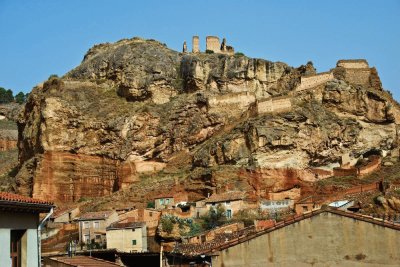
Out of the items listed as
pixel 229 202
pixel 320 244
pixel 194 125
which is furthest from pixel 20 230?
pixel 194 125

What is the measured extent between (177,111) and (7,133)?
212 feet

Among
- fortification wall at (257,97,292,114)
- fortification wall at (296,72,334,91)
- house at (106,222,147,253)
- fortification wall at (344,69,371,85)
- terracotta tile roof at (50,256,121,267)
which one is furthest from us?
fortification wall at (344,69,371,85)

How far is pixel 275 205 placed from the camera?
6894 centimetres

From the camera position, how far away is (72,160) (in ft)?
282

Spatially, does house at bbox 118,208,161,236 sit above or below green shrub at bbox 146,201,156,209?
below

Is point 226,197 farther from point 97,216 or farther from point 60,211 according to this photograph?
point 60,211

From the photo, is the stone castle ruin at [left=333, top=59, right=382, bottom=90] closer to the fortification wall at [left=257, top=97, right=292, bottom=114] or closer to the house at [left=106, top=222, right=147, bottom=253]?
the fortification wall at [left=257, top=97, right=292, bottom=114]

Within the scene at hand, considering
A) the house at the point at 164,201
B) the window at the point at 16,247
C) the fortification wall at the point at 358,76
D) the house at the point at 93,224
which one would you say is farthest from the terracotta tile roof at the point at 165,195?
the window at the point at 16,247

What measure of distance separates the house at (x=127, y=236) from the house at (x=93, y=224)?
431 cm

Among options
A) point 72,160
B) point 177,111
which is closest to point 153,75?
point 177,111

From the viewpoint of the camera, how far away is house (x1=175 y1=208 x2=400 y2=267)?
76.0ft

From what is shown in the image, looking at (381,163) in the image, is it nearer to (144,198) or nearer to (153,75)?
(144,198)

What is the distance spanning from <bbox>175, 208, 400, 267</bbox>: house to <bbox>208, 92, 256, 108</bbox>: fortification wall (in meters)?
61.1

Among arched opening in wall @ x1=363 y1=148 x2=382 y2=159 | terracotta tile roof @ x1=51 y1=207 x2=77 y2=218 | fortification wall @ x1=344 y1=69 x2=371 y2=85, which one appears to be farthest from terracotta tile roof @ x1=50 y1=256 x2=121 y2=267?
fortification wall @ x1=344 y1=69 x2=371 y2=85
